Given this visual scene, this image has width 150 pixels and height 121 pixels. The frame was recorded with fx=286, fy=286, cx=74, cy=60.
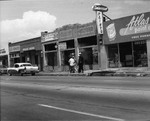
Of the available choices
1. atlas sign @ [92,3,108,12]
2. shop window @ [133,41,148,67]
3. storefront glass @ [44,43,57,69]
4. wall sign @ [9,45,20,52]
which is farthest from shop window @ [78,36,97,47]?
wall sign @ [9,45,20,52]

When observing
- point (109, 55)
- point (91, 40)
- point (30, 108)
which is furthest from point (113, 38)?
point (30, 108)

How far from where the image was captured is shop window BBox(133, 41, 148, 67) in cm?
2380

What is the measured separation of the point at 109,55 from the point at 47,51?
11.2 m

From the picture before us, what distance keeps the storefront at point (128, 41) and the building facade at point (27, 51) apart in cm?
1335

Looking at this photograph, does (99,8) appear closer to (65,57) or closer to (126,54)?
(126,54)

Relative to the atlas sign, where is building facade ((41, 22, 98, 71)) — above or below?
below

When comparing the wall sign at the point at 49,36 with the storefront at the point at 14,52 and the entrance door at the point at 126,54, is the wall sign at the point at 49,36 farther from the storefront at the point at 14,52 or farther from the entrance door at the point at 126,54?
→ the entrance door at the point at 126,54

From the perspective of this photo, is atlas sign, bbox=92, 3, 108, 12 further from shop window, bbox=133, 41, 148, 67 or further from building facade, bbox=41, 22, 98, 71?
shop window, bbox=133, 41, 148, 67

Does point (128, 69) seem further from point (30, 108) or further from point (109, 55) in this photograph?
point (30, 108)

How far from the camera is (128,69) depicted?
24688 mm

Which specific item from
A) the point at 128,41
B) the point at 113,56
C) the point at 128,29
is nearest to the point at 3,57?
the point at 113,56

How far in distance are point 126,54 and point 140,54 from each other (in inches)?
63.7

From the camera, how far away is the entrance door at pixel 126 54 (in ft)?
82.3

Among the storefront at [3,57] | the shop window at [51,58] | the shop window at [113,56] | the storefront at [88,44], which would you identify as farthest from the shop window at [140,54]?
the storefront at [3,57]
